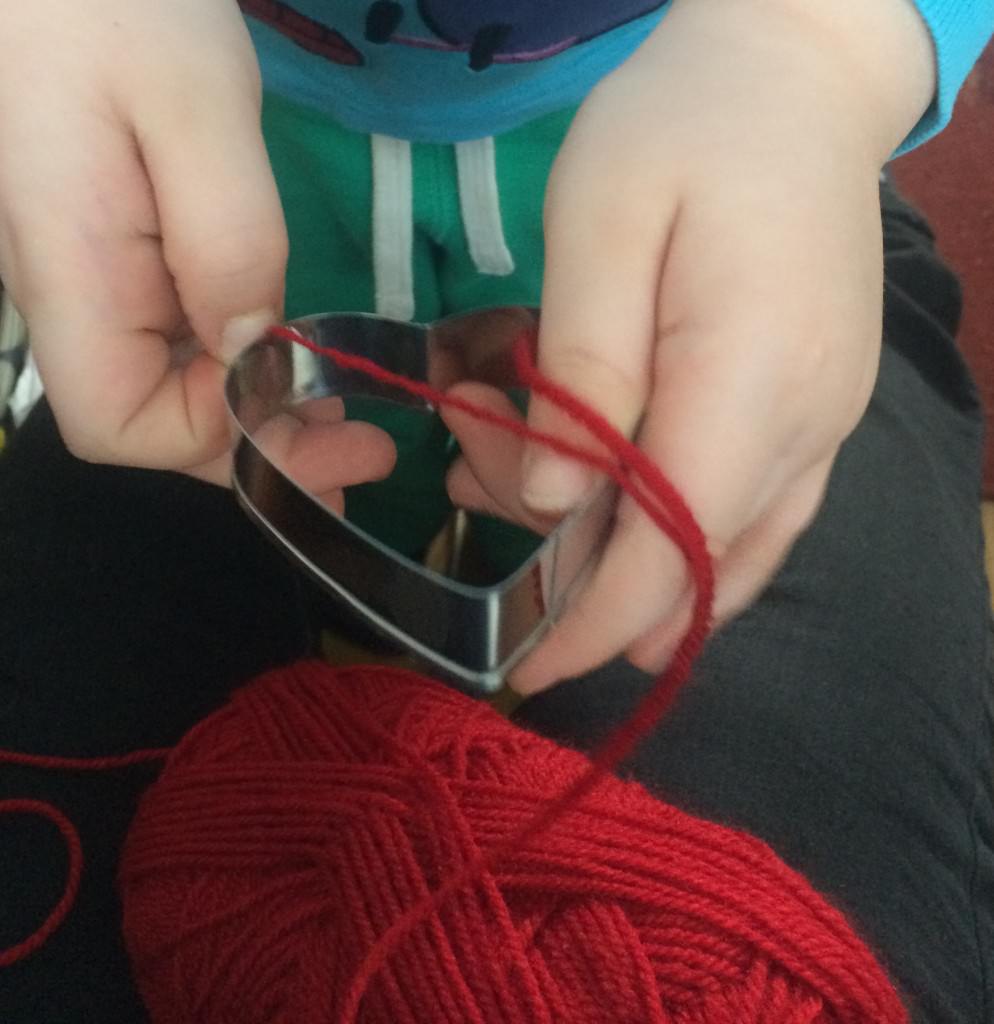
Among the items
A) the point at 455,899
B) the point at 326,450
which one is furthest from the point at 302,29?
the point at 455,899

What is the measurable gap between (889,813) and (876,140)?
0.91ft

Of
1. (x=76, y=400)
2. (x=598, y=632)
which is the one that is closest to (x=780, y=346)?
(x=598, y=632)

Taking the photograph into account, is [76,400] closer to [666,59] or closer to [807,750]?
[666,59]

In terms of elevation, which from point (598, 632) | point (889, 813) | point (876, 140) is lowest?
point (889, 813)

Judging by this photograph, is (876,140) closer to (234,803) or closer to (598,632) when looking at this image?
(598,632)

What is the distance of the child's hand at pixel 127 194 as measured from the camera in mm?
262

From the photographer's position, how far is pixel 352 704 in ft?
1.22

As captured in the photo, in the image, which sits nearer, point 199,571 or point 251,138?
point 251,138

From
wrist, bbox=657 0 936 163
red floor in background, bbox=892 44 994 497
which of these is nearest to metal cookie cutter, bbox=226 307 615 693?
wrist, bbox=657 0 936 163

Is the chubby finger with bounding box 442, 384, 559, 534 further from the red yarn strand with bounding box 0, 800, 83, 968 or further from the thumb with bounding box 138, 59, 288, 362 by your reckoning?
the red yarn strand with bounding box 0, 800, 83, 968

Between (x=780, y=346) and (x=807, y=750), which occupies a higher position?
(x=780, y=346)

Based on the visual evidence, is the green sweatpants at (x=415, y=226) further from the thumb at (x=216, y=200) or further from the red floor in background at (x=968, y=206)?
the red floor in background at (x=968, y=206)

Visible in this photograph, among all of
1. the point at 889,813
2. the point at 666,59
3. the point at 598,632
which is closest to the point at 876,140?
the point at 666,59

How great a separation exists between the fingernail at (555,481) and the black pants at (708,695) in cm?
20
